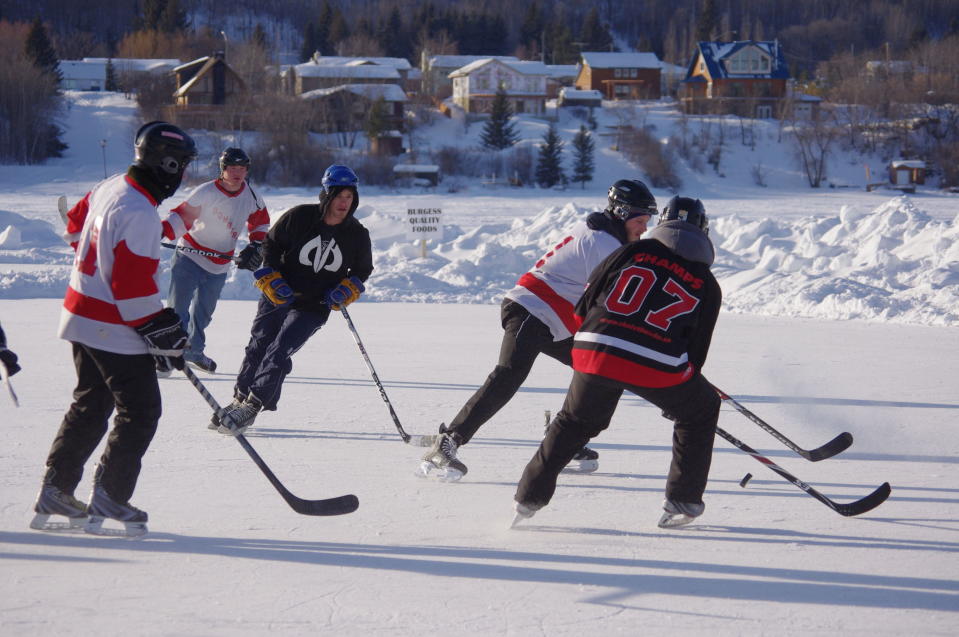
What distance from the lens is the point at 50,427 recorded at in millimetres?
4723

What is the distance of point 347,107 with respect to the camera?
4562 centimetres

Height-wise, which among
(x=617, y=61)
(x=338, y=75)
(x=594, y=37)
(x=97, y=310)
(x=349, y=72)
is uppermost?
(x=594, y=37)

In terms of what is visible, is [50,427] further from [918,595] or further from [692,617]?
[918,595]

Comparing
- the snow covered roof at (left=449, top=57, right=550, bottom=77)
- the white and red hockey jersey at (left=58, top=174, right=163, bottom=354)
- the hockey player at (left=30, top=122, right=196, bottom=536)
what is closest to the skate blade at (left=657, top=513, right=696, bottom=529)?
the hockey player at (left=30, top=122, right=196, bottom=536)

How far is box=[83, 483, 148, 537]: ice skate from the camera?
10.3 ft

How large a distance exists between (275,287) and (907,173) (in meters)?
37.9

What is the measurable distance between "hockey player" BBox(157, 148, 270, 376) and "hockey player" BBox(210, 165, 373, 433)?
3.85ft

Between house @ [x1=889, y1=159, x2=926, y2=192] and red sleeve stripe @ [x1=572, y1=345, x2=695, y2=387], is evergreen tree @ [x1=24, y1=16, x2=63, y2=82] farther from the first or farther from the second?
red sleeve stripe @ [x1=572, y1=345, x2=695, y2=387]

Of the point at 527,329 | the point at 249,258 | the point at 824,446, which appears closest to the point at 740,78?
the point at 249,258

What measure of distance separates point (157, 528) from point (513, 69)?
5242 cm

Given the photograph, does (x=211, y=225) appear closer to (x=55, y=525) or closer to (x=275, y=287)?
(x=275, y=287)

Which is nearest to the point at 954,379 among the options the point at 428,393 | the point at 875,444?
the point at 875,444

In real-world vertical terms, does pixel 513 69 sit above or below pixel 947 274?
above

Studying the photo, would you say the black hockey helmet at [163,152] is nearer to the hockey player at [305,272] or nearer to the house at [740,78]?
the hockey player at [305,272]
